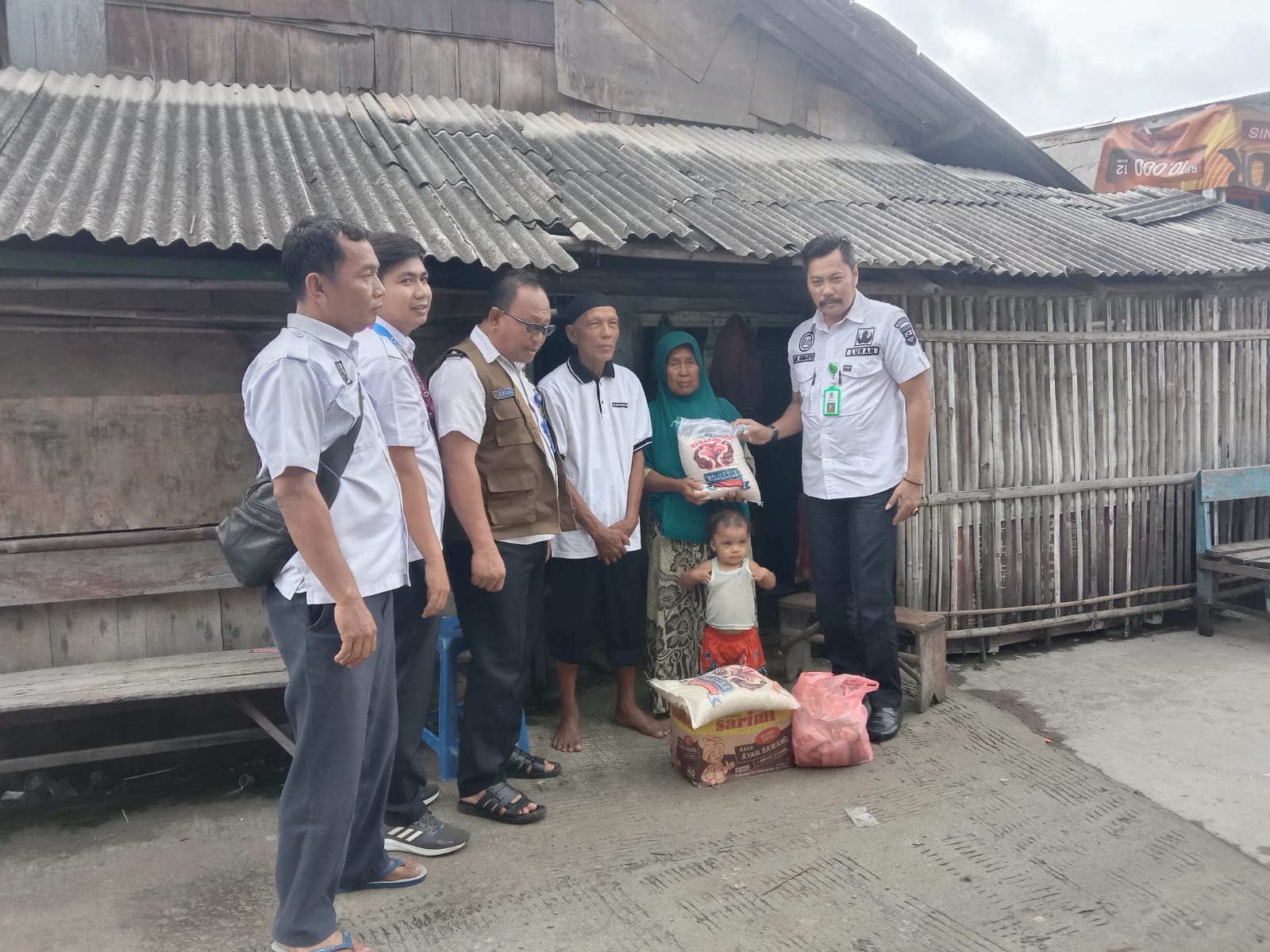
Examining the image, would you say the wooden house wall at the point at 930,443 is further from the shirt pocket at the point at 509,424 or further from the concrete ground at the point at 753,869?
the shirt pocket at the point at 509,424

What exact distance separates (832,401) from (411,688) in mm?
2467

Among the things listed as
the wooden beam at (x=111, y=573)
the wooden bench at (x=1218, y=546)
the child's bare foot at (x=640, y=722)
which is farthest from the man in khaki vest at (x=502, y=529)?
the wooden bench at (x=1218, y=546)

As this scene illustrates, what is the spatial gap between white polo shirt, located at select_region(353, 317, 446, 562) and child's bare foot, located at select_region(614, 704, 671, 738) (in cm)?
191

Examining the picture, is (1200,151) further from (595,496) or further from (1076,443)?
(595,496)

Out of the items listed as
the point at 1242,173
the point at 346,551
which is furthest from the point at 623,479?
the point at 1242,173

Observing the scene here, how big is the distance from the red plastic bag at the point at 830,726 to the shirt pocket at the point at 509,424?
180 cm

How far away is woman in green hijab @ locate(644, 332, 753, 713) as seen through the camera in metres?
4.68

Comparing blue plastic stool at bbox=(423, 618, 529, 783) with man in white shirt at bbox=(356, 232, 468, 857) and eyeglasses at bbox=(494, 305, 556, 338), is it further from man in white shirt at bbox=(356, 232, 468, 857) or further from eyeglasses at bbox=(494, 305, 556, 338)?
eyeglasses at bbox=(494, 305, 556, 338)

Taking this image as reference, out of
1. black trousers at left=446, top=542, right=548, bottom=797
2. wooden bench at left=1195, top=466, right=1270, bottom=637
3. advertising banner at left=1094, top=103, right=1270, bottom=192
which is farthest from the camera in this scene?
advertising banner at left=1094, top=103, right=1270, bottom=192

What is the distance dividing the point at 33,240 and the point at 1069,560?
6048 millimetres

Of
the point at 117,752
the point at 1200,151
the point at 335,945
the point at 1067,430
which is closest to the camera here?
Answer: the point at 335,945

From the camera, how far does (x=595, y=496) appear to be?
4191 millimetres

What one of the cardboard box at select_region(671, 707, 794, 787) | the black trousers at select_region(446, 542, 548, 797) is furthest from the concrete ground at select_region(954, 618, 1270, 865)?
the black trousers at select_region(446, 542, 548, 797)

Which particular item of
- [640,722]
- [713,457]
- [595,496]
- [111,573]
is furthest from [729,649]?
[111,573]
